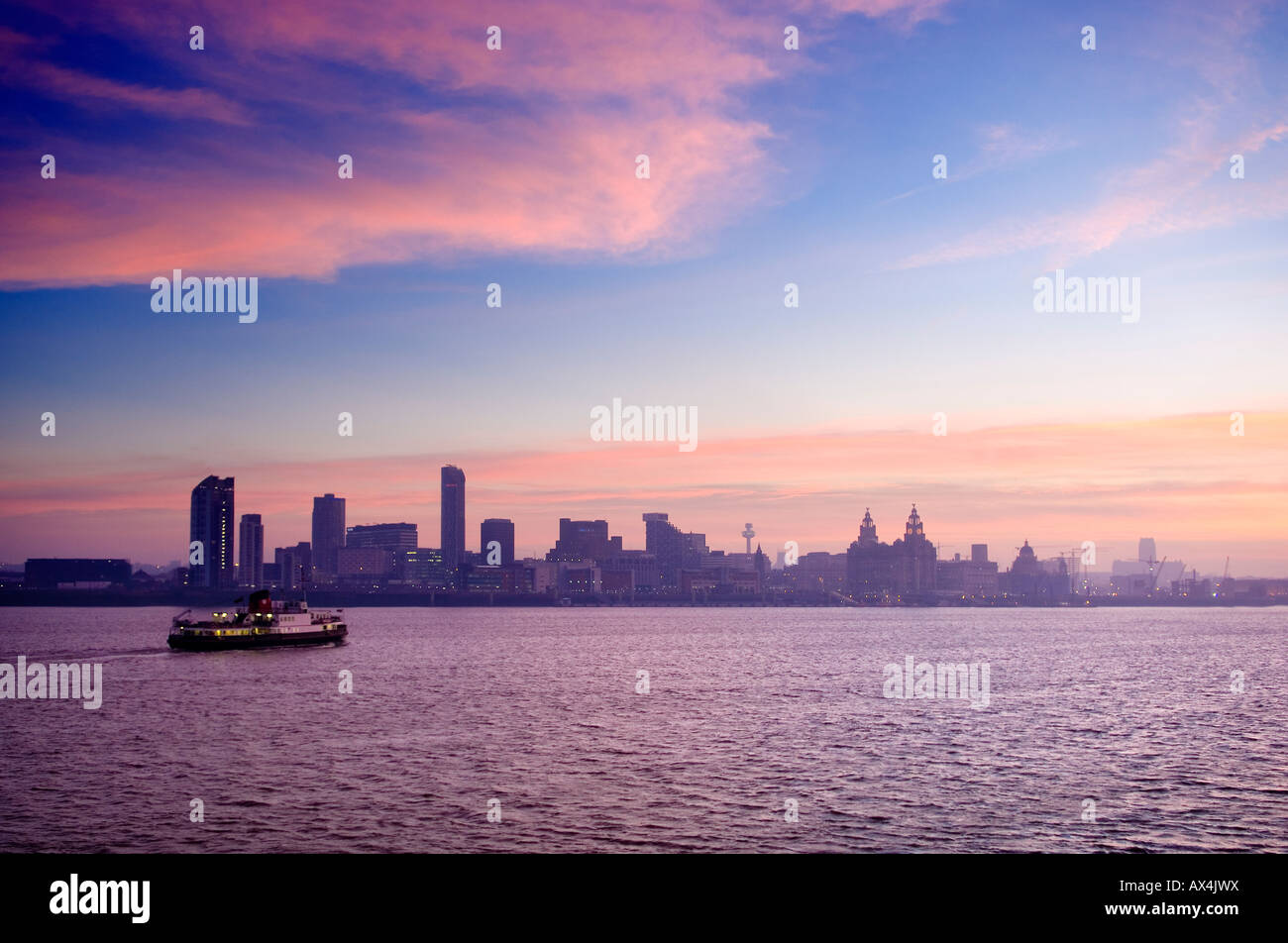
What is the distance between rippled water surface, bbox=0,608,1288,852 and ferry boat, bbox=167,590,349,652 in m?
34.4

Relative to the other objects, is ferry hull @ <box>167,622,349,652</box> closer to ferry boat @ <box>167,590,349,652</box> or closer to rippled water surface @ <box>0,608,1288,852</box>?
ferry boat @ <box>167,590,349,652</box>

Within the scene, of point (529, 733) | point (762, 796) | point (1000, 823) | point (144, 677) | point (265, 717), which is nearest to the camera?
point (1000, 823)

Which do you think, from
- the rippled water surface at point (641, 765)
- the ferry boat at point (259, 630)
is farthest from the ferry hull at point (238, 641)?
the rippled water surface at point (641, 765)

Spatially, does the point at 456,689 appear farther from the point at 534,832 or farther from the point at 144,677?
the point at 534,832

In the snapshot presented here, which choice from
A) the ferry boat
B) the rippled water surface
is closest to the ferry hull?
the ferry boat

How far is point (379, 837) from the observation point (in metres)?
34.1

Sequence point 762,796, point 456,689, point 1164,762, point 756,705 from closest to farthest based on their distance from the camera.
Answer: point 762,796
point 1164,762
point 756,705
point 456,689

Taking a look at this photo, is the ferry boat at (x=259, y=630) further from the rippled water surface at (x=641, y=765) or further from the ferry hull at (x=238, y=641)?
the rippled water surface at (x=641, y=765)

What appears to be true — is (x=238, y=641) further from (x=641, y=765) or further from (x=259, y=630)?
(x=641, y=765)

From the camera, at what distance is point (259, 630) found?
467 ft

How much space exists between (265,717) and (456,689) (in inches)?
829

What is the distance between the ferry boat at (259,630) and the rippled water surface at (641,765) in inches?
1354
